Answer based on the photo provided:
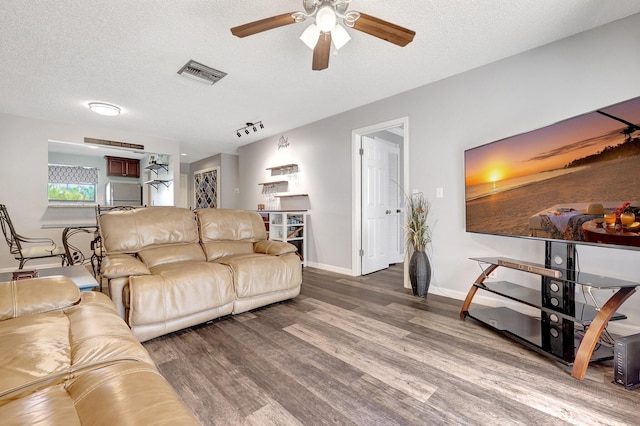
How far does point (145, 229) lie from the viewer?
8.68 ft

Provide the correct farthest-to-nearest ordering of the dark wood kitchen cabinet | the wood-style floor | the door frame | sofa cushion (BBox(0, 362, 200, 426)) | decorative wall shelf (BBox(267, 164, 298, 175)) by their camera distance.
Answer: the dark wood kitchen cabinet < decorative wall shelf (BBox(267, 164, 298, 175)) < the door frame < the wood-style floor < sofa cushion (BBox(0, 362, 200, 426))

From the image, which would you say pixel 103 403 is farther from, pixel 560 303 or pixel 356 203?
pixel 356 203

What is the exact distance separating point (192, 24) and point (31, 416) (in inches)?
100

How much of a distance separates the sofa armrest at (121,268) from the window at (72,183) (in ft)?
12.6

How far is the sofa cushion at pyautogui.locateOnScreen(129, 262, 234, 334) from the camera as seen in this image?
79.0 inches

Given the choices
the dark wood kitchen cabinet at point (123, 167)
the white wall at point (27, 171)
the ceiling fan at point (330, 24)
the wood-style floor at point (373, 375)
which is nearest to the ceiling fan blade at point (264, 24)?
the ceiling fan at point (330, 24)

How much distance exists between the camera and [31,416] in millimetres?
660

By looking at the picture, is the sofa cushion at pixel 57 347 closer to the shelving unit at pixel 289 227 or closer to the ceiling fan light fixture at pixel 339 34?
the ceiling fan light fixture at pixel 339 34

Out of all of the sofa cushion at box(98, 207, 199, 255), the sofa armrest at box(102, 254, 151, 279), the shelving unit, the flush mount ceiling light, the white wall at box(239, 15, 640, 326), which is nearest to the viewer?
the sofa armrest at box(102, 254, 151, 279)

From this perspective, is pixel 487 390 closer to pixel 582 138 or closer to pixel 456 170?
pixel 582 138

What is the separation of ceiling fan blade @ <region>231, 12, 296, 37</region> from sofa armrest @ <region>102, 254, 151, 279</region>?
6.14ft

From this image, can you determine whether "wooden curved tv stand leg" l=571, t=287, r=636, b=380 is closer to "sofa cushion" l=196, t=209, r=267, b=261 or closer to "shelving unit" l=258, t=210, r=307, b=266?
"sofa cushion" l=196, t=209, r=267, b=261

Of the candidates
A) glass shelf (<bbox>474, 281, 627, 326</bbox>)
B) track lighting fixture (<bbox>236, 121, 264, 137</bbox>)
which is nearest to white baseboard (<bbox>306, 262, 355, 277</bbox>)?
glass shelf (<bbox>474, 281, 627, 326</bbox>)

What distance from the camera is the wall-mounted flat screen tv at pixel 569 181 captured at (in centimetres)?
154
